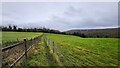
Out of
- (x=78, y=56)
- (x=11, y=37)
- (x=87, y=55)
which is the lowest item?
(x=87, y=55)

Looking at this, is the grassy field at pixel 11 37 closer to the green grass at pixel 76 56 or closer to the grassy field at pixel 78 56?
the green grass at pixel 76 56

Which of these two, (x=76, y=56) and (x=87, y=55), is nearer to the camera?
(x=76, y=56)

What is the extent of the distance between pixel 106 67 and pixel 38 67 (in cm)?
439

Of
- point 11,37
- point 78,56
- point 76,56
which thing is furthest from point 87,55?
point 11,37

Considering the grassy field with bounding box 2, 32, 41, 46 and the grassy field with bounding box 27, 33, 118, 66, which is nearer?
the grassy field with bounding box 27, 33, 118, 66

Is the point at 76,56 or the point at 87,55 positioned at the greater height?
the point at 76,56

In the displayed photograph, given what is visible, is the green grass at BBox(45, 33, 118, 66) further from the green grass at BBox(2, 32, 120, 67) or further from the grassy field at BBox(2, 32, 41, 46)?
the grassy field at BBox(2, 32, 41, 46)

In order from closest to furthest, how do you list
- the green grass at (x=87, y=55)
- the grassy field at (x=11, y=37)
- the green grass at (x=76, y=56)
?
1. the green grass at (x=76, y=56)
2. the green grass at (x=87, y=55)
3. the grassy field at (x=11, y=37)

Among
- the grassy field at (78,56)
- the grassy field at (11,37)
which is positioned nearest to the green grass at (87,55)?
the grassy field at (78,56)

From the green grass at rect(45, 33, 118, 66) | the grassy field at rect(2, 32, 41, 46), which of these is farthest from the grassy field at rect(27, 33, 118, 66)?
the grassy field at rect(2, 32, 41, 46)

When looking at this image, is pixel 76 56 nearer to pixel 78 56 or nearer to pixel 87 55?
pixel 78 56

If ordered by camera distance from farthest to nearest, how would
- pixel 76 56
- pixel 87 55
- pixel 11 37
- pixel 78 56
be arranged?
pixel 11 37, pixel 87 55, pixel 78 56, pixel 76 56

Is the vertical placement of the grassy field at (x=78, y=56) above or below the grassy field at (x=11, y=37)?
below

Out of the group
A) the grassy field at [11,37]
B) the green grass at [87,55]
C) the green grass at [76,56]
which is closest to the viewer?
the green grass at [76,56]
